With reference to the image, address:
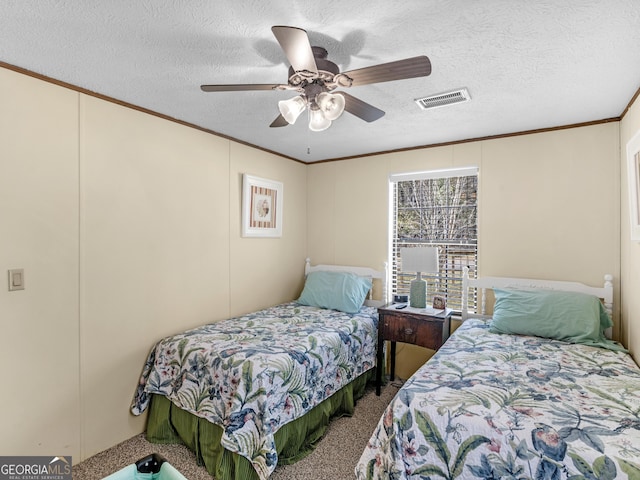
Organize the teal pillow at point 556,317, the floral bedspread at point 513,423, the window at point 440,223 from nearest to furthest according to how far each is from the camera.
→ the floral bedspread at point 513,423, the teal pillow at point 556,317, the window at point 440,223

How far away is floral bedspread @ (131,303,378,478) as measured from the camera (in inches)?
77.5

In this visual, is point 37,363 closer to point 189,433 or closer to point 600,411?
point 189,433

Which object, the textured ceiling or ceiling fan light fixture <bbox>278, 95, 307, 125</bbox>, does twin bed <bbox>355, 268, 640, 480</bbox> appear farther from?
the textured ceiling

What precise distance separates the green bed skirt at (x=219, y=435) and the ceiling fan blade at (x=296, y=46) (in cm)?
206

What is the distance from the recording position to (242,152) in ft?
11.0

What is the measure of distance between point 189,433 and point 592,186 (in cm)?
350

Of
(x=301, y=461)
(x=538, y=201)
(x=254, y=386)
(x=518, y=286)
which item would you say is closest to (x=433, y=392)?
(x=254, y=386)

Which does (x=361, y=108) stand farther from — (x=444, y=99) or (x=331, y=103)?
(x=444, y=99)

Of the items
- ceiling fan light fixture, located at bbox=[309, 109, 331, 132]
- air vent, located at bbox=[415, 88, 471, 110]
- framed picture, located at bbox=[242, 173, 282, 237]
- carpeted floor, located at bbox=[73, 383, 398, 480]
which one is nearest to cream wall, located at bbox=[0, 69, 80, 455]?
carpeted floor, located at bbox=[73, 383, 398, 480]

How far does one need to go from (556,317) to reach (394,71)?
2.07 metres

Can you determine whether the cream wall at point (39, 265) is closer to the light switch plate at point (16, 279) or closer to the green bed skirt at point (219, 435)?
the light switch plate at point (16, 279)

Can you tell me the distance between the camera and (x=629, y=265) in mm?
2326

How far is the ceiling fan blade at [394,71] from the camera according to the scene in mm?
1366

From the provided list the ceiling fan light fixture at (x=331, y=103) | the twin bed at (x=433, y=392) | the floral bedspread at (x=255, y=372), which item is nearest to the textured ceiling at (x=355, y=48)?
the ceiling fan light fixture at (x=331, y=103)
